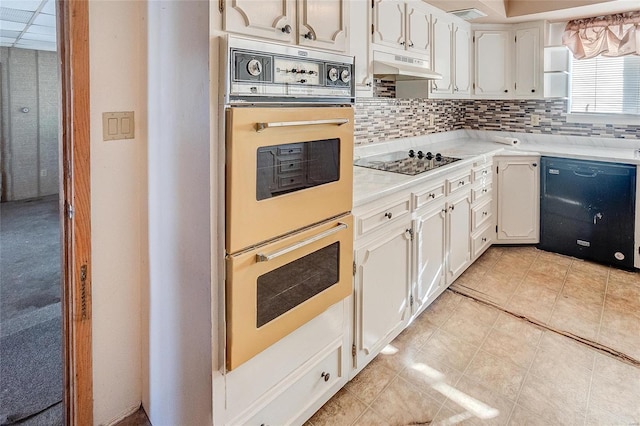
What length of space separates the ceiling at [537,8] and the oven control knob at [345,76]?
73.0 inches

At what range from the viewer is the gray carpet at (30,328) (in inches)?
68.9

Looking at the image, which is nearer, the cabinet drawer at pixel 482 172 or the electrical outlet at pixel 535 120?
the cabinet drawer at pixel 482 172

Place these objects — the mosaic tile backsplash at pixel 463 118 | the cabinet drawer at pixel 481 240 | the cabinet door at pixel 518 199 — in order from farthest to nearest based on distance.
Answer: the cabinet door at pixel 518 199
the cabinet drawer at pixel 481 240
the mosaic tile backsplash at pixel 463 118

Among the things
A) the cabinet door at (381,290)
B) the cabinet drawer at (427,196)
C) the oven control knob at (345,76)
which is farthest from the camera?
the cabinet drawer at (427,196)

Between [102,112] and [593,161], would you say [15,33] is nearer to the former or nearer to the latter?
[102,112]

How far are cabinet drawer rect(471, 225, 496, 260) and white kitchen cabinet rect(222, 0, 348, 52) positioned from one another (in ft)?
7.16

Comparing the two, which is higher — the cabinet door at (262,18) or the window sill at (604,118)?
the window sill at (604,118)

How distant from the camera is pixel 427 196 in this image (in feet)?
7.72

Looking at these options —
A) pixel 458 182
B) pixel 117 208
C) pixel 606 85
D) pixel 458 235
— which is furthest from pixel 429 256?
pixel 606 85

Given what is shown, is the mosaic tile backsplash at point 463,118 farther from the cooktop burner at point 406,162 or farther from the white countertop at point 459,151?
the cooktop burner at point 406,162

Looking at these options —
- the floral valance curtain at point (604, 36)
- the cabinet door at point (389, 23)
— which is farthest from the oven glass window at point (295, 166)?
the floral valance curtain at point (604, 36)

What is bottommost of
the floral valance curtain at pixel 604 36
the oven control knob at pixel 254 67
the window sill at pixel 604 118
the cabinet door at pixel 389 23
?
the oven control knob at pixel 254 67

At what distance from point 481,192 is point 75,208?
2.89 m

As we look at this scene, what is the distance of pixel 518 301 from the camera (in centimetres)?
276
